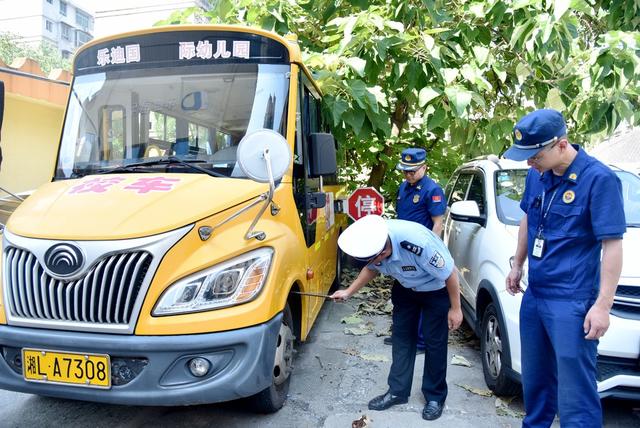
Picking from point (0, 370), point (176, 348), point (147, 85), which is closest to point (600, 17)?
point (147, 85)

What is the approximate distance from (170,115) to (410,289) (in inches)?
78.6

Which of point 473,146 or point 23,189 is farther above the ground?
point 473,146

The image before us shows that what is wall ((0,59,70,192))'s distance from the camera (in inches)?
304

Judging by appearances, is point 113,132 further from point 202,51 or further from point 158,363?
point 158,363

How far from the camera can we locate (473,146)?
6094mm

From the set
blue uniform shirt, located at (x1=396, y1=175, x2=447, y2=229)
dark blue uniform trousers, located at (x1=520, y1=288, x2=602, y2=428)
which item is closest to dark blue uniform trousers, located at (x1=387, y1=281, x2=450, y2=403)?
dark blue uniform trousers, located at (x1=520, y1=288, x2=602, y2=428)

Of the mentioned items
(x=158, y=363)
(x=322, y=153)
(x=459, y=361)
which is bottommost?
(x=459, y=361)

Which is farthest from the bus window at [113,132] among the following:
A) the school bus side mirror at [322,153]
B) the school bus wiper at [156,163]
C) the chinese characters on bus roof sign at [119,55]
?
the school bus side mirror at [322,153]

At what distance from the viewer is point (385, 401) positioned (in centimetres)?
329

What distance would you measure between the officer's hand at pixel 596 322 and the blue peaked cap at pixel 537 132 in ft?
2.52

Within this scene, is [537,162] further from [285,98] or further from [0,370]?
[0,370]

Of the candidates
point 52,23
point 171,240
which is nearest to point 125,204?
point 171,240

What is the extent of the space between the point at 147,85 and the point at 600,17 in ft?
16.8

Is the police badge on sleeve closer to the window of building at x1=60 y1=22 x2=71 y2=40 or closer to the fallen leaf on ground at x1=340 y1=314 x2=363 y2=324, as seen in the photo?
the fallen leaf on ground at x1=340 y1=314 x2=363 y2=324
